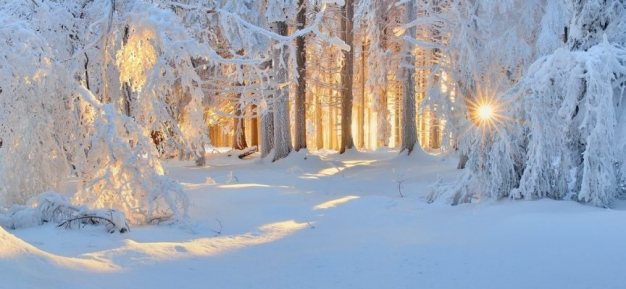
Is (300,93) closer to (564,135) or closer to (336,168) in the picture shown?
(336,168)

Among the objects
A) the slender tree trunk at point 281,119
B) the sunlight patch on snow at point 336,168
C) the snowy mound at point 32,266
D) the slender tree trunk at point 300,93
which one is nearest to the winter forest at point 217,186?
the snowy mound at point 32,266

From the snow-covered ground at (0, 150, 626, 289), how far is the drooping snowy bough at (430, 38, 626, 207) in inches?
13.2

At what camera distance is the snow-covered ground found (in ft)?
13.2

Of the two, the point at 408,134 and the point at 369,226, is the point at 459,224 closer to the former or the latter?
the point at 369,226

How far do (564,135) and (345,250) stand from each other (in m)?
3.55

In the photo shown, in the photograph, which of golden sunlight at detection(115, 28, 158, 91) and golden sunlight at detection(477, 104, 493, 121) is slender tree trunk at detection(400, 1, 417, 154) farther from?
golden sunlight at detection(115, 28, 158, 91)

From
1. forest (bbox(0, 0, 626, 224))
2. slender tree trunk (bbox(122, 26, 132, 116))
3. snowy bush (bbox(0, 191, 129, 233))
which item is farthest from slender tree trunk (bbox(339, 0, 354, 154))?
snowy bush (bbox(0, 191, 129, 233))

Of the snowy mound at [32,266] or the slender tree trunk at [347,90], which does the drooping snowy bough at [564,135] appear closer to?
the snowy mound at [32,266]

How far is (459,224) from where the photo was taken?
20.0 feet

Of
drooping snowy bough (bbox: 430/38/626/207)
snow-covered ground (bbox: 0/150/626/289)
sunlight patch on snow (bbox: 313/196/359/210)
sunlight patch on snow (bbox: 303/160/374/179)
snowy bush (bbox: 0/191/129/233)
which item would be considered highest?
drooping snowy bough (bbox: 430/38/626/207)

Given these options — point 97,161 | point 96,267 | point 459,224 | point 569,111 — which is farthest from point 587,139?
point 97,161

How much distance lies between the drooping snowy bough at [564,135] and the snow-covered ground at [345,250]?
0.34 metres

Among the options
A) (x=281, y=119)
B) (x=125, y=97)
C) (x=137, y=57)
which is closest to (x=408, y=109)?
(x=281, y=119)

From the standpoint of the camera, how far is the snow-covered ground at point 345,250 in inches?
159
